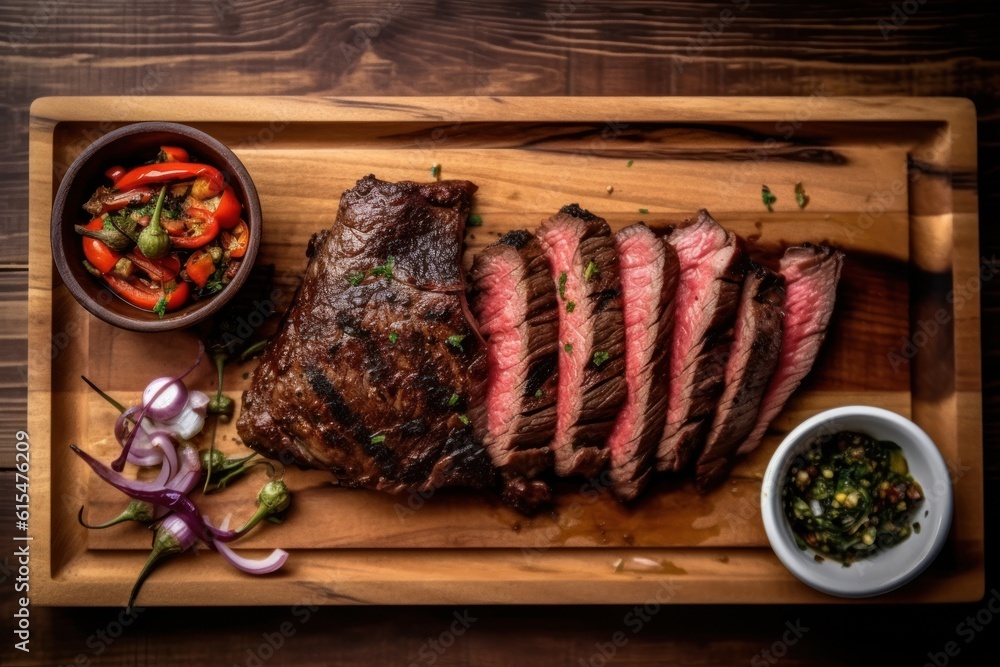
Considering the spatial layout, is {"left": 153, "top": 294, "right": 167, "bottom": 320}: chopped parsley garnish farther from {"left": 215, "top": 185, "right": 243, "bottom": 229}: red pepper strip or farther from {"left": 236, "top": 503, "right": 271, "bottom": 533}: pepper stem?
{"left": 236, "top": 503, "right": 271, "bottom": 533}: pepper stem

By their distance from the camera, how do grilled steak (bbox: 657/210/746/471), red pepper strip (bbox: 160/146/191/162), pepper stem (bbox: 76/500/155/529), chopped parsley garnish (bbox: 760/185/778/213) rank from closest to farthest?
red pepper strip (bbox: 160/146/191/162)
grilled steak (bbox: 657/210/746/471)
pepper stem (bbox: 76/500/155/529)
chopped parsley garnish (bbox: 760/185/778/213)

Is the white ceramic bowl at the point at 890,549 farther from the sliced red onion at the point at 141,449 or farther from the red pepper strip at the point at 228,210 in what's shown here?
the sliced red onion at the point at 141,449

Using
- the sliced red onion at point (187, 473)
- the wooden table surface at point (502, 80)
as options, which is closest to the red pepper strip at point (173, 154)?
the wooden table surface at point (502, 80)

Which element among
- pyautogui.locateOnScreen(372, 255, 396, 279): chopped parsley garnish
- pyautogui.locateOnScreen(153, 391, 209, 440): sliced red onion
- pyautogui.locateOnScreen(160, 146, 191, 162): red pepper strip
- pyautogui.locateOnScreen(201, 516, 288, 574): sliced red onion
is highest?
pyautogui.locateOnScreen(160, 146, 191, 162): red pepper strip

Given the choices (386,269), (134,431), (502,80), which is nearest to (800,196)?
(502,80)

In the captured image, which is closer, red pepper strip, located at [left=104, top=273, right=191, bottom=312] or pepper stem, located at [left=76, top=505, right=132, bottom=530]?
red pepper strip, located at [left=104, top=273, right=191, bottom=312]

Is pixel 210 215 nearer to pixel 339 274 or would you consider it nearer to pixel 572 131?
pixel 339 274

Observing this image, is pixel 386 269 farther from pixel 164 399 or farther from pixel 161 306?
pixel 164 399

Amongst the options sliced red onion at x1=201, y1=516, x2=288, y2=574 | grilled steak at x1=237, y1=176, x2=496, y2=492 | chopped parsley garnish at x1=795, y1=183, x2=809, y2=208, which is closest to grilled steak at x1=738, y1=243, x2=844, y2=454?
chopped parsley garnish at x1=795, y1=183, x2=809, y2=208
